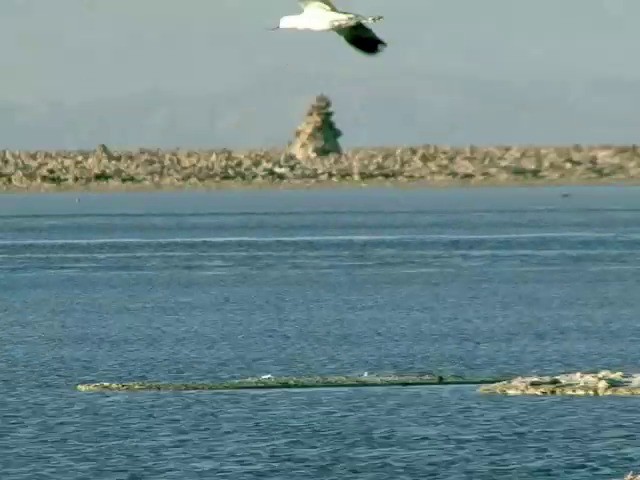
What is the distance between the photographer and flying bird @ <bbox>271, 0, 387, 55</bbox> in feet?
75.7

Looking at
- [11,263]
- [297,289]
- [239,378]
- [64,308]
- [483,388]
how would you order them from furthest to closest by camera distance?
[11,263]
[297,289]
[64,308]
[239,378]
[483,388]

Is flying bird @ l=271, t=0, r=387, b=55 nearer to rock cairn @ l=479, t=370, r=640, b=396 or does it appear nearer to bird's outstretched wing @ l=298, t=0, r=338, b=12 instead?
bird's outstretched wing @ l=298, t=0, r=338, b=12

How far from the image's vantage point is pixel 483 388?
3412 centimetres

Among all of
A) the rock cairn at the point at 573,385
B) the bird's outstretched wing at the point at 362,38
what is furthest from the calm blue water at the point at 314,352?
the bird's outstretched wing at the point at 362,38

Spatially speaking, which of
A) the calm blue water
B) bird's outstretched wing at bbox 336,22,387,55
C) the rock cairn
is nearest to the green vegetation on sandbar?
the calm blue water

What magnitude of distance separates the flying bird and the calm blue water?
228 inches

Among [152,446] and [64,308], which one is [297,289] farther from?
[152,446]

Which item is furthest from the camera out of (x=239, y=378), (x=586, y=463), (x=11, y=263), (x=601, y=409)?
(x=11, y=263)

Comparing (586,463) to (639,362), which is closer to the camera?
(586,463)

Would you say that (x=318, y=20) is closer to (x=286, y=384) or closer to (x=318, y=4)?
(x=318, y=4)

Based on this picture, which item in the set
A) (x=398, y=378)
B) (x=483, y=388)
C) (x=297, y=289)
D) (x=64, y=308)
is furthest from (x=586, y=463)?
(x=297, y=289)

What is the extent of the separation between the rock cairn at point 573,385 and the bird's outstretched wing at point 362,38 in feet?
34.6

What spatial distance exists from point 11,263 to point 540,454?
213 ft

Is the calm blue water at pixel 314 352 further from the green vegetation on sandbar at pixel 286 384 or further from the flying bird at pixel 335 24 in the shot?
the flying bird at pixel 335 24
